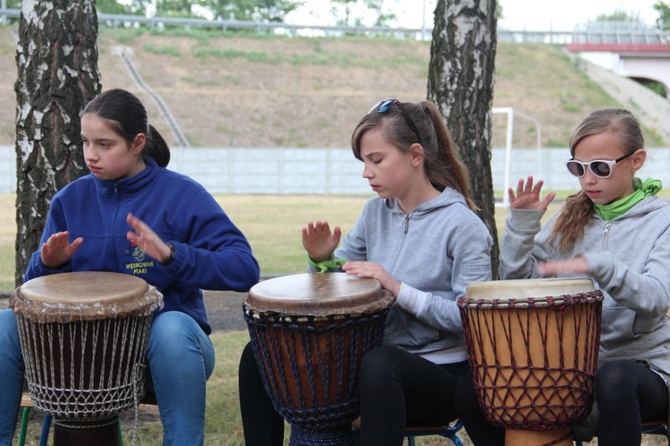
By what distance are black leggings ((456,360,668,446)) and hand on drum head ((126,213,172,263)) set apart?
1148 millimetres

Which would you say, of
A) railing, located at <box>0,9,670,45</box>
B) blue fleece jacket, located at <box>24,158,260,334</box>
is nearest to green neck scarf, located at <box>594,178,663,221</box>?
blue fleece jacket, located at <box>24,158,260,334</box>

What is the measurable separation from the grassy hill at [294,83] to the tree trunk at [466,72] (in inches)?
1222

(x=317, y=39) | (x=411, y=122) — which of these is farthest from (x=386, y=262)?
(x=317, y=39)

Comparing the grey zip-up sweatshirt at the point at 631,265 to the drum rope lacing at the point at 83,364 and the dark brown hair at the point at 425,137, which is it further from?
the drum rope lacing at the point at 83,364

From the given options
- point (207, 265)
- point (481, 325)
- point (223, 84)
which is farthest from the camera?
point (223, 84)

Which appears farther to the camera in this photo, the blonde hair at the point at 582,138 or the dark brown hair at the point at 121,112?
the dark brown hair at the point at 121,112

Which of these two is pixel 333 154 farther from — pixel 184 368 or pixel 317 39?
pixel 184 368

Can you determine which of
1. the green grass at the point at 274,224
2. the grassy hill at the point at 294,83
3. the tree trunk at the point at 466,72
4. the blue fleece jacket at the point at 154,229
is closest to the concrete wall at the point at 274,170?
the grassy hill at the point at 294,83

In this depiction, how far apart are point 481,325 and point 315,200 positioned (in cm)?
2396

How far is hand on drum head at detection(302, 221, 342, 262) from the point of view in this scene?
3.41 metres

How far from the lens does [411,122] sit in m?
3.37

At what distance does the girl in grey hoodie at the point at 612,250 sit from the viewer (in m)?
2.88

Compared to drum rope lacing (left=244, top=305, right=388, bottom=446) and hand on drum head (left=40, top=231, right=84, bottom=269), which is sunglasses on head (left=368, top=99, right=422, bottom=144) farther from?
hand on drum head (left=40, top=231, right=84, bottom=269)

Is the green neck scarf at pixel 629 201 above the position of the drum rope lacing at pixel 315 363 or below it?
above
